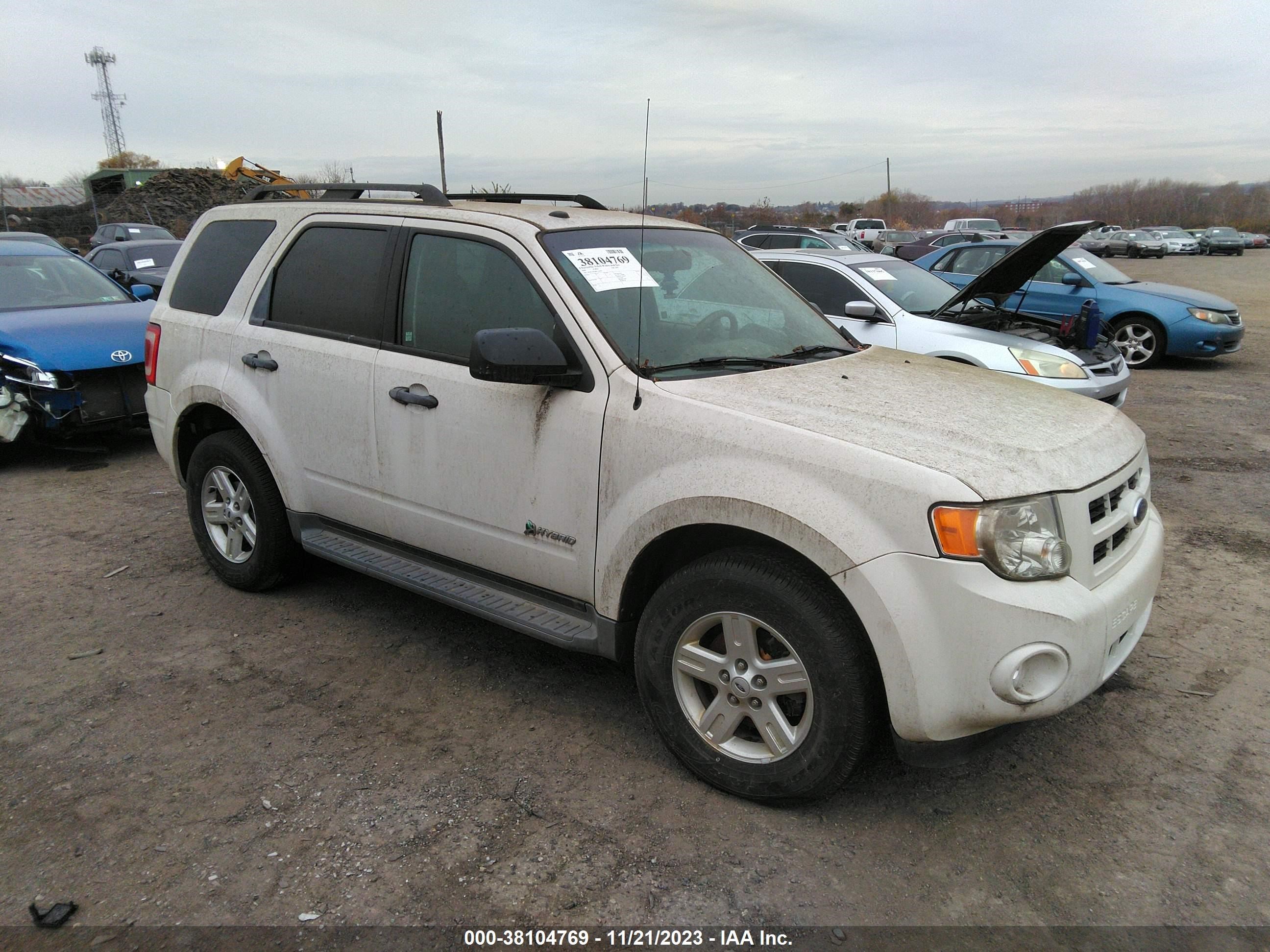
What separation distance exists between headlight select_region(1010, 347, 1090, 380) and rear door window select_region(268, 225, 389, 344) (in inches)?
207

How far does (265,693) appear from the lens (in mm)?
3701

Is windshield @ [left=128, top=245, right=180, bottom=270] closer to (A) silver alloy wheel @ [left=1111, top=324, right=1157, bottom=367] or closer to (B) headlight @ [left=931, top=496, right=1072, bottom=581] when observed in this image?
(A) silver alloy wheel @ [left=1111, top=324, right=1157, bottom=367]

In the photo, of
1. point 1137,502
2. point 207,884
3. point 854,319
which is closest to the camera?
point 207,884

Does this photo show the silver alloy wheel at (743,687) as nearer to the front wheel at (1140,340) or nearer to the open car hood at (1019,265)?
the open car hood at (1019,265)

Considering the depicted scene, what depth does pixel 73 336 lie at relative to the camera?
7.21 m

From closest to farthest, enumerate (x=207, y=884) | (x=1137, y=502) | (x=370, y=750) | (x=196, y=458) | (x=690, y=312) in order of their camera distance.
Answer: (x=207, y=884) < (x=1137, y=502) < (x=370, y=750) < (x=690, y=312) < (x=196, y=458)

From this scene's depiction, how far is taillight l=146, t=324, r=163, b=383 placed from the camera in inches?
189

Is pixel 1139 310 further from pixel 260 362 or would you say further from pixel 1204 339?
pixel 260 362

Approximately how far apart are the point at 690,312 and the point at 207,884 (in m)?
2.52

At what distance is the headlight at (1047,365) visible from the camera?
718cm

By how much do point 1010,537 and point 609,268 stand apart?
1803 mm

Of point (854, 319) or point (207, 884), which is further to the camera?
point (854, 319)

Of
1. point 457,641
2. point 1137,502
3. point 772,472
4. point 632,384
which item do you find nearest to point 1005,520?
point 772,472

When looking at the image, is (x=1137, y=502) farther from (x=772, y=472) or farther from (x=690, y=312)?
(x=690, y=312)
